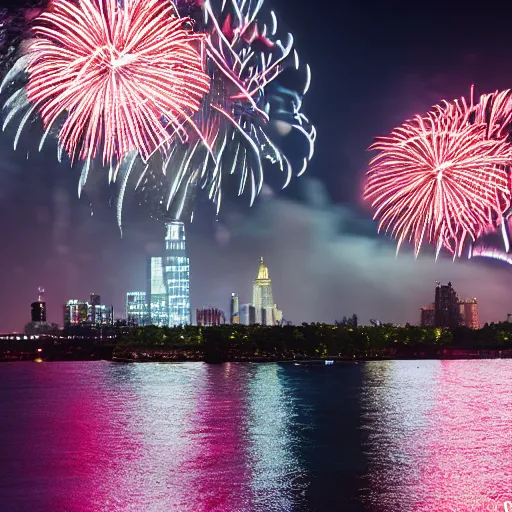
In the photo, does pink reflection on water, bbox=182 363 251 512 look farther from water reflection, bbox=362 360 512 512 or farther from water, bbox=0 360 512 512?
water reflection, bbox=362 360 512 512

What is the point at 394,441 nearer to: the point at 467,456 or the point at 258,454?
the point at 467,456

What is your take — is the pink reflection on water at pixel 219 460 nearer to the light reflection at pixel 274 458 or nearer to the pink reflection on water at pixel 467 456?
the light reflection at pixel 274 458

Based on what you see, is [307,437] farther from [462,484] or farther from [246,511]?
[246,511]

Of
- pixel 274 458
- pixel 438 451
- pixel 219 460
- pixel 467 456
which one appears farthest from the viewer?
pixel 438 451

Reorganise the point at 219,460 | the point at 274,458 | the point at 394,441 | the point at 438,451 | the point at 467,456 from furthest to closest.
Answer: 1. the point at 394,441
2. the point at 438,451
3. the point at 274,458
4. the point at 467,456
5. the point at 219,460

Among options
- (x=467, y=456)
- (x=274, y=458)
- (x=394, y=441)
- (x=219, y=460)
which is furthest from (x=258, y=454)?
(x=467, y=456)

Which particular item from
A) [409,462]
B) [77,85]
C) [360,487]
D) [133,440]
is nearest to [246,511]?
[360,487]

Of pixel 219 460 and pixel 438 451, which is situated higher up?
pixel 219 460

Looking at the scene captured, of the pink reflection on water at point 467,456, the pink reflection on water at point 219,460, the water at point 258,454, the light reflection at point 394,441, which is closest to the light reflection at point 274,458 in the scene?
the water at point 258,454

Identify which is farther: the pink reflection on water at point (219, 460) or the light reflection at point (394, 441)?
the light reflection at point (394, 441)
